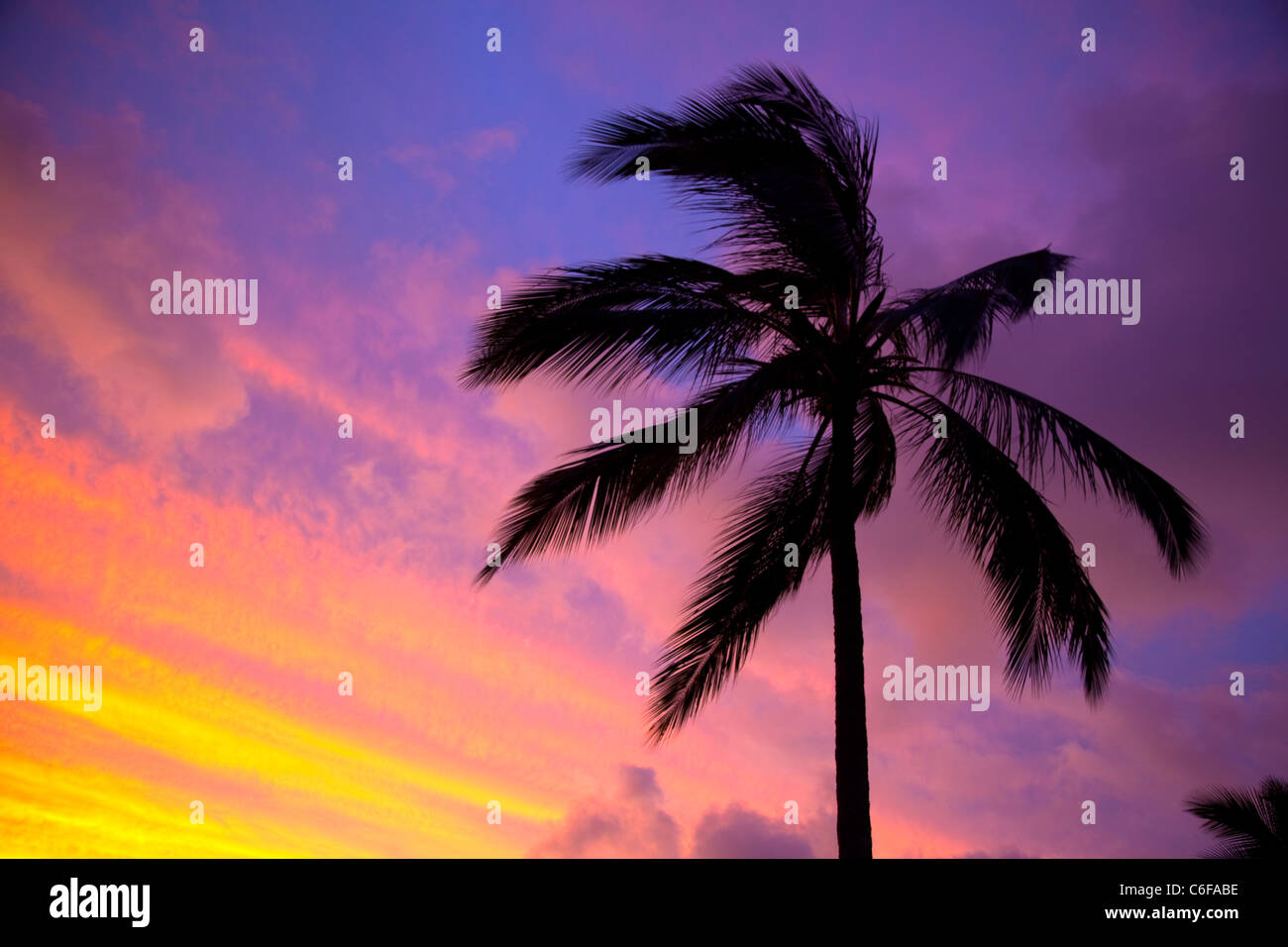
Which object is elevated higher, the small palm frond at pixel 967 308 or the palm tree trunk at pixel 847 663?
the small palm frond at pixel 967 308

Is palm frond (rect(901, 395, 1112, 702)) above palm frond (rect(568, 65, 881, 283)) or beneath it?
beneath

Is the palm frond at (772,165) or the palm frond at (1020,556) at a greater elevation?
the palm frond at (772,165)

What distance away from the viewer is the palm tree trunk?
9.55 metres

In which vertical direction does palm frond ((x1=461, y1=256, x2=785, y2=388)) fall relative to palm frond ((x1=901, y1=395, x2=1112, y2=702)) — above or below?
above

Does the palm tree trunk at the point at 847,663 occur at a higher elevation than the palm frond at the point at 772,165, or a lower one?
lower

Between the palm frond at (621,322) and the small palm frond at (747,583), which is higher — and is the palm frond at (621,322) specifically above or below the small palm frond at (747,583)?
above

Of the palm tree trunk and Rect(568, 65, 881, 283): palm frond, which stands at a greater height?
Rect(568, 65, 881, 283): palm frond

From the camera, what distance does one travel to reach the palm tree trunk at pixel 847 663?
31.3 feet

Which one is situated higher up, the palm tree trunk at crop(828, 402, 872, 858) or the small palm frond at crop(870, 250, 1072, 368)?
the small palm frond at crop(870, 250, 1072, 368)

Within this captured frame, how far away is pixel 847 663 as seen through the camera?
401 inches
